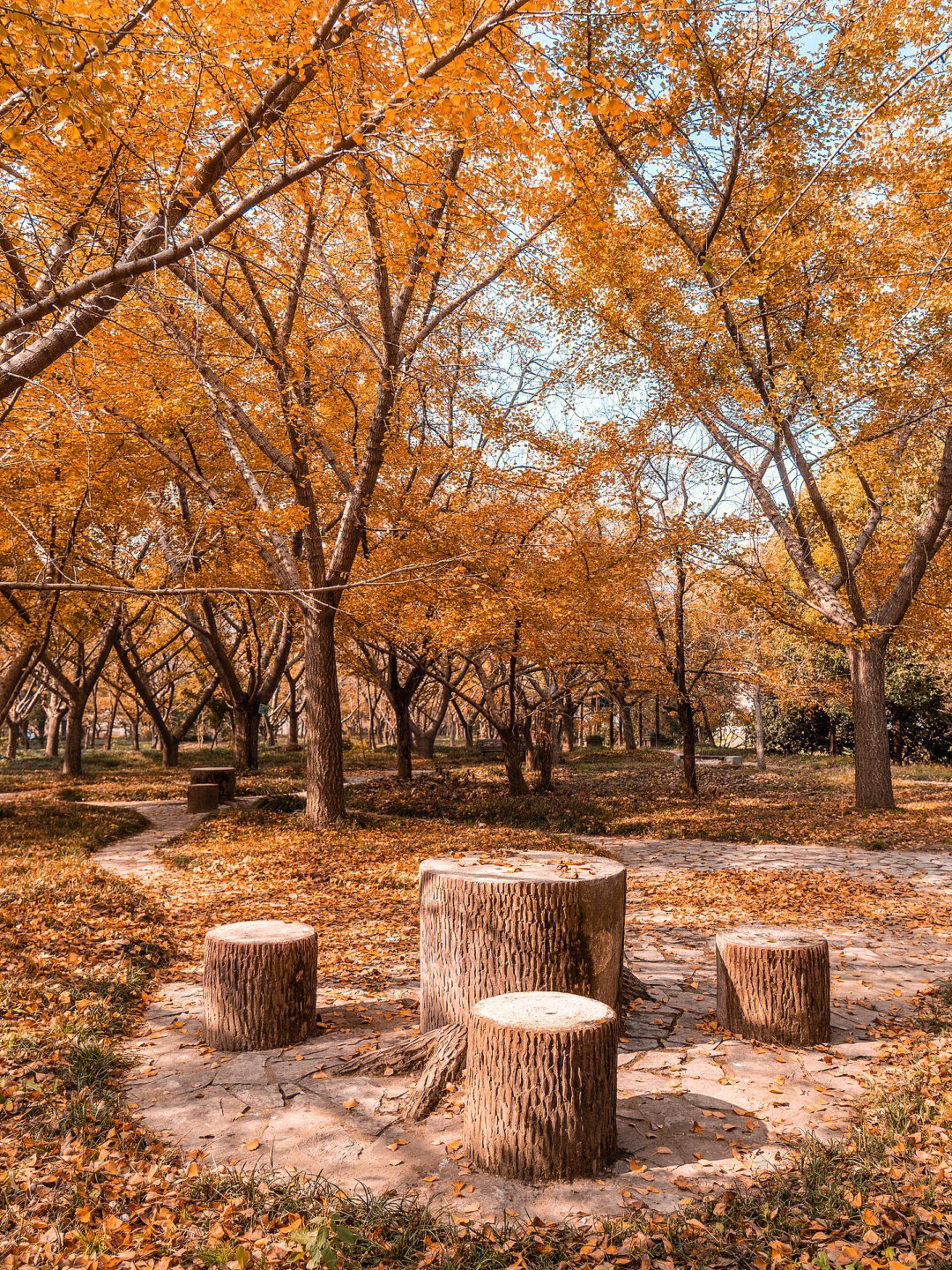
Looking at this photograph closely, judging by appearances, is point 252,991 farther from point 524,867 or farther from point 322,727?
point 322,727

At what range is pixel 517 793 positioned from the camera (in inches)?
633

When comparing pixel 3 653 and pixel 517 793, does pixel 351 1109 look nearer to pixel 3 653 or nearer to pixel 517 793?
pixel 517 793

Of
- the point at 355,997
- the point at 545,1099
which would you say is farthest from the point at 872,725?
the point at 545,1099

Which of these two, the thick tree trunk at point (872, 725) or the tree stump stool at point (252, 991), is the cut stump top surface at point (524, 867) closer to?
the tree stump stool at point (252, 991)

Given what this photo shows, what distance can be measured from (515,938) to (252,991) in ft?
5.13

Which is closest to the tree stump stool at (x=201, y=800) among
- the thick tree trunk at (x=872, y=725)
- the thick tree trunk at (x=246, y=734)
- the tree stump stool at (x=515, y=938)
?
the thick tree trunk at (x=246, y=734)

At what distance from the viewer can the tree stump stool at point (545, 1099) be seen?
3254 mm

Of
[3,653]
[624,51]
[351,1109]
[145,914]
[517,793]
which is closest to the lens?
[351,1109]

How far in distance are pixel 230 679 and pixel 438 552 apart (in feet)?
29.7

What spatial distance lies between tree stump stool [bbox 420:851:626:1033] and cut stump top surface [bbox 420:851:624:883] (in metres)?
0.02

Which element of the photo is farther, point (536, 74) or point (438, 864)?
point (536, 74)

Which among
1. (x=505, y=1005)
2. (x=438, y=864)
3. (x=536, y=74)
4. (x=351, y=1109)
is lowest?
(x=351, y=1109)

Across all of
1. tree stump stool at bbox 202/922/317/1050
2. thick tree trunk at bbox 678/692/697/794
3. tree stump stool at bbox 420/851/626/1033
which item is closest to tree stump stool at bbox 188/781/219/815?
thick tree trunk at bbox 678/692/697/794

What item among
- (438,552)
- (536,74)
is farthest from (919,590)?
(536,74)
